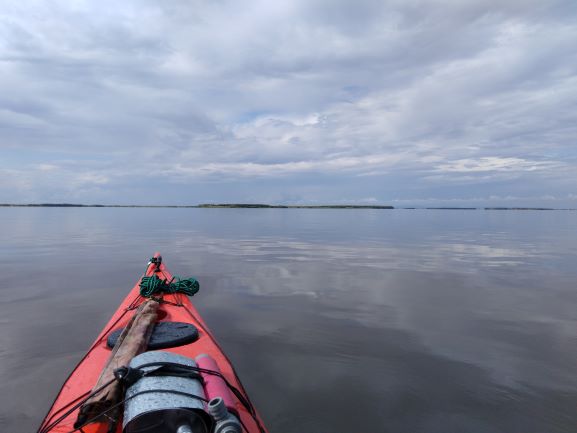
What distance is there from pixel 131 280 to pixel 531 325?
12475 millimetres

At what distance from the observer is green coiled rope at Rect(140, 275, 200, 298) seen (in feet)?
23.4

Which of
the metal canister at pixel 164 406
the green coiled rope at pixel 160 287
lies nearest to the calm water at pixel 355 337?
the green coiled rope at pixel 160 287

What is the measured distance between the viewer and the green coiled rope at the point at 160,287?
7.14 meters

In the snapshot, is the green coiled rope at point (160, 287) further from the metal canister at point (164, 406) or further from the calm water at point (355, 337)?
the metal canister at point (164, 406)

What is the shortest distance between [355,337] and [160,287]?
426cm

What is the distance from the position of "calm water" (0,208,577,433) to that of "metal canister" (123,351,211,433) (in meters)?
2.37

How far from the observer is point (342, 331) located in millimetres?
8203

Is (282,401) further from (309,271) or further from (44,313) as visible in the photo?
(309,271)

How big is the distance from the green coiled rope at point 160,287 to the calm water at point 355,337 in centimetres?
121

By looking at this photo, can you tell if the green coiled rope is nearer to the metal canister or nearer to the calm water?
the calm water

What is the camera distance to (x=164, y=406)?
2.71m

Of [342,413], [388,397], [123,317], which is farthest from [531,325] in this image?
[123,317]

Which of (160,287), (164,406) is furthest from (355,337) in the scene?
(164,406)

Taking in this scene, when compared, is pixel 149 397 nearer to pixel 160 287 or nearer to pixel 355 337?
pixel 160 287
